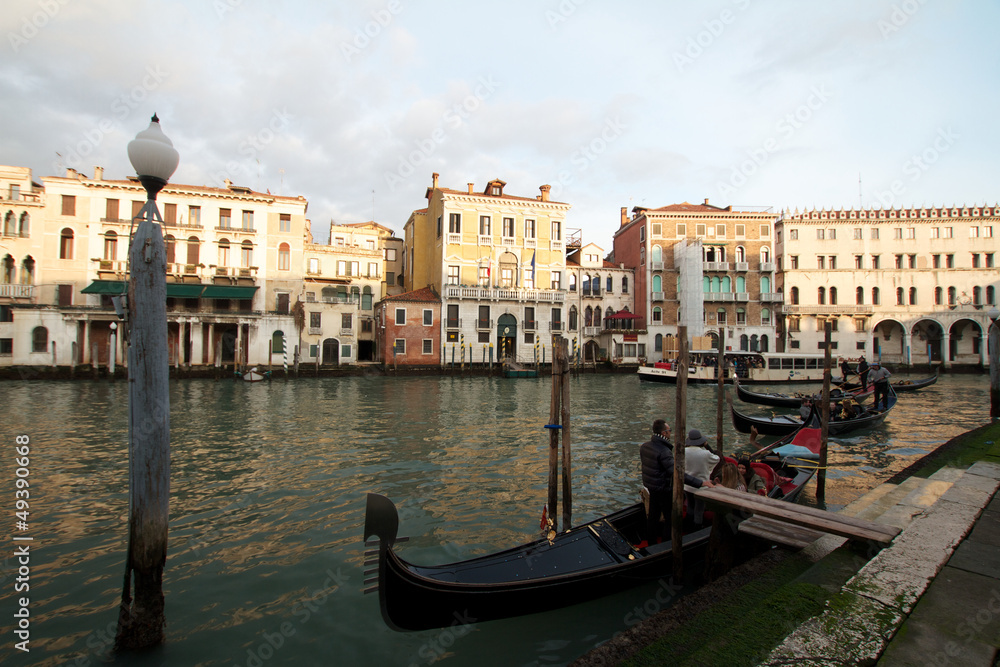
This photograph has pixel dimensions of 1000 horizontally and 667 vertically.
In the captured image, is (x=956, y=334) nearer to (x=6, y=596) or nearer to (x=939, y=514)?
(x=939, y=514)

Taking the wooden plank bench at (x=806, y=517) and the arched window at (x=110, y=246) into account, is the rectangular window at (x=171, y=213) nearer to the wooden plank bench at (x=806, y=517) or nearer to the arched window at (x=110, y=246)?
the arched window at (x=110, y=246)

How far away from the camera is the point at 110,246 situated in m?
27.9

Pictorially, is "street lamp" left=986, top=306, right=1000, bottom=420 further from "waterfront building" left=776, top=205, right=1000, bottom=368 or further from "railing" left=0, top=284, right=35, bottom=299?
"railing" left=0, top=284, right=35, bottom=299

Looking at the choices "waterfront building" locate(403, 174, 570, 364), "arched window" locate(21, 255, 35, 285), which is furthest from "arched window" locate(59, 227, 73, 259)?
"waterfront building" locate(403, 174, 570, 364)

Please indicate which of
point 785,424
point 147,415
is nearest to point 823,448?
point 785,424

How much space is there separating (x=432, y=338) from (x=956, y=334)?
118 ft

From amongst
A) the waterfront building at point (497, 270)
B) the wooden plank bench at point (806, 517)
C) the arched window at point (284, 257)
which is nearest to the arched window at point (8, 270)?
the arched window at point (284, 257)

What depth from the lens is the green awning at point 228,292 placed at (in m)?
27.8

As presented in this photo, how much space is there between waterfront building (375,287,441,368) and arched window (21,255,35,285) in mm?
18313

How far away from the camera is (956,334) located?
35.2 meters

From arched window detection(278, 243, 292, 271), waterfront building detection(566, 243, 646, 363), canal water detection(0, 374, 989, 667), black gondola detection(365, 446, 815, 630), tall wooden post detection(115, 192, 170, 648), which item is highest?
arched window detection(278, 243, 292, 271)

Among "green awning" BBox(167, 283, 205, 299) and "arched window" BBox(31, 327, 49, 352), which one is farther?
"green awning" BBox(167, 283, 205, 299)

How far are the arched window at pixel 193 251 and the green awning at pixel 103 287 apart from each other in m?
3.60

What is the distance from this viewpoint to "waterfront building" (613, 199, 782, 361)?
34.4 meters
